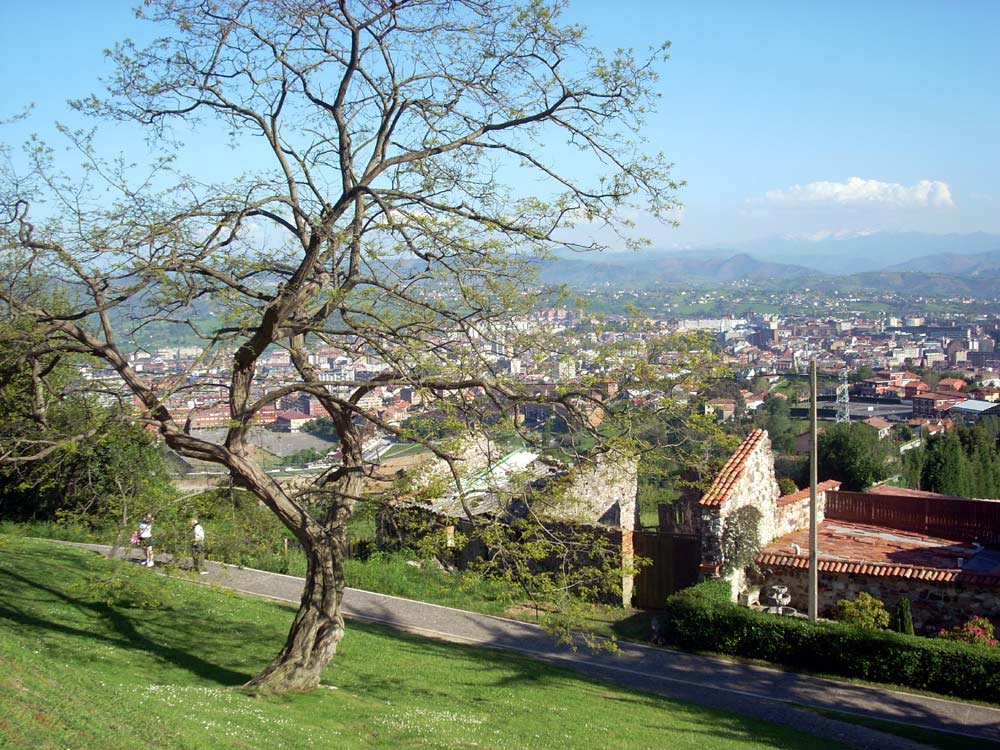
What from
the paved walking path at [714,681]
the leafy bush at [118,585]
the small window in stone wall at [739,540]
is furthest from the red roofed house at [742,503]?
the leafy bush at [118,585]

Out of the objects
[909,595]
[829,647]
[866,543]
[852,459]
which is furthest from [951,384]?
[829,647]

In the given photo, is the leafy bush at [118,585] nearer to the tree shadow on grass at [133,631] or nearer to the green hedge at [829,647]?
the tree shadow on grass at [133,631]

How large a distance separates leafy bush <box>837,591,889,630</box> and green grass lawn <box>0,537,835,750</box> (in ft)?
15.0

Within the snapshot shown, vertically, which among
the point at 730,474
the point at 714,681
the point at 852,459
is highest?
the point at 852,459

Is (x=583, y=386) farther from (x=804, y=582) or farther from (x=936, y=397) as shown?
(x=936, y=397)

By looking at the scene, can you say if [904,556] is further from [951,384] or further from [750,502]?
[951,384]

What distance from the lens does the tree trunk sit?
1023cm

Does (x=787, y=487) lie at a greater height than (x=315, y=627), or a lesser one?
Result: greater

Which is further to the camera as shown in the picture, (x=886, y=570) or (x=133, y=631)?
(x=886, y=570)

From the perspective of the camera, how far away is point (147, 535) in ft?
47.5

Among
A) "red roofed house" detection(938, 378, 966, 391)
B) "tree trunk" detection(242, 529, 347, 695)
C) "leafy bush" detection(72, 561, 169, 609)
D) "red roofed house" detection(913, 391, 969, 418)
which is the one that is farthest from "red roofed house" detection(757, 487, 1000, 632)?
"red roofed house" detection(938, 378, 966, 391)

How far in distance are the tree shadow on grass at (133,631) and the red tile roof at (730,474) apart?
894 cm

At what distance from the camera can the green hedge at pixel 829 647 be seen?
13797 millimetres

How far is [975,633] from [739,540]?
4298mm
